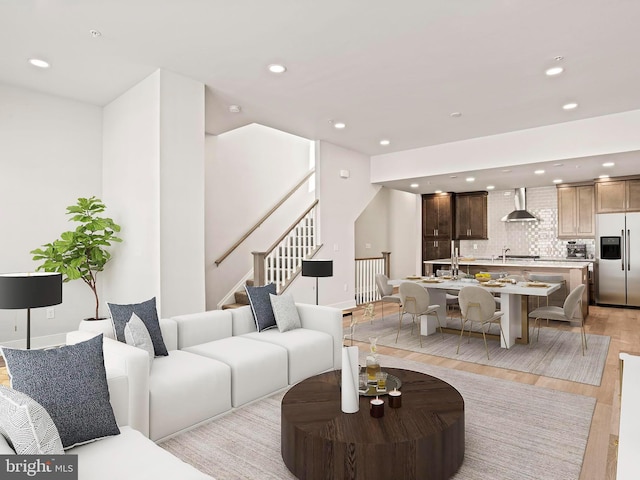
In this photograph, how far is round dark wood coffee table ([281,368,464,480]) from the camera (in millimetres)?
1975

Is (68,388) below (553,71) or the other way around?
below

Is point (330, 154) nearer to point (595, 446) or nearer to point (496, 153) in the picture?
point (496, 153)

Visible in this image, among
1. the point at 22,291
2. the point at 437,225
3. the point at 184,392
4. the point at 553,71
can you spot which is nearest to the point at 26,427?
the point at 22,291

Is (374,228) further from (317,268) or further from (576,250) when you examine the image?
(317,268)

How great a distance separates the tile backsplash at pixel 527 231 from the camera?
8.91 metres

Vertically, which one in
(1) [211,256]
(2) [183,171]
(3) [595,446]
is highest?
(2) [183,171]

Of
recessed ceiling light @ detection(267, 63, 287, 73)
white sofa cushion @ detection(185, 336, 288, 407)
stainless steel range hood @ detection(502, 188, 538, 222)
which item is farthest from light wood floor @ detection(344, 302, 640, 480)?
recessed ceiling light @ detection(267, 63, 287, 73)

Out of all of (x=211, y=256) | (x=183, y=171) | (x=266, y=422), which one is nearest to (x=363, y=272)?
→ (x=211, y=256)

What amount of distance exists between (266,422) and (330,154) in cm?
539

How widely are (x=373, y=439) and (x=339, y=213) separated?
577 centimetres

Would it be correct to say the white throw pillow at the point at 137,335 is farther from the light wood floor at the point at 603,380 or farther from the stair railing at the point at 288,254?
the stair railing at the point at 288,254

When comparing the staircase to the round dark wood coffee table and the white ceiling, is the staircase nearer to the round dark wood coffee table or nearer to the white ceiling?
the white ceiling

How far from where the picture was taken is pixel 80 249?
4613 mm

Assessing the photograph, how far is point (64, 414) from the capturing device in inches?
67.6
